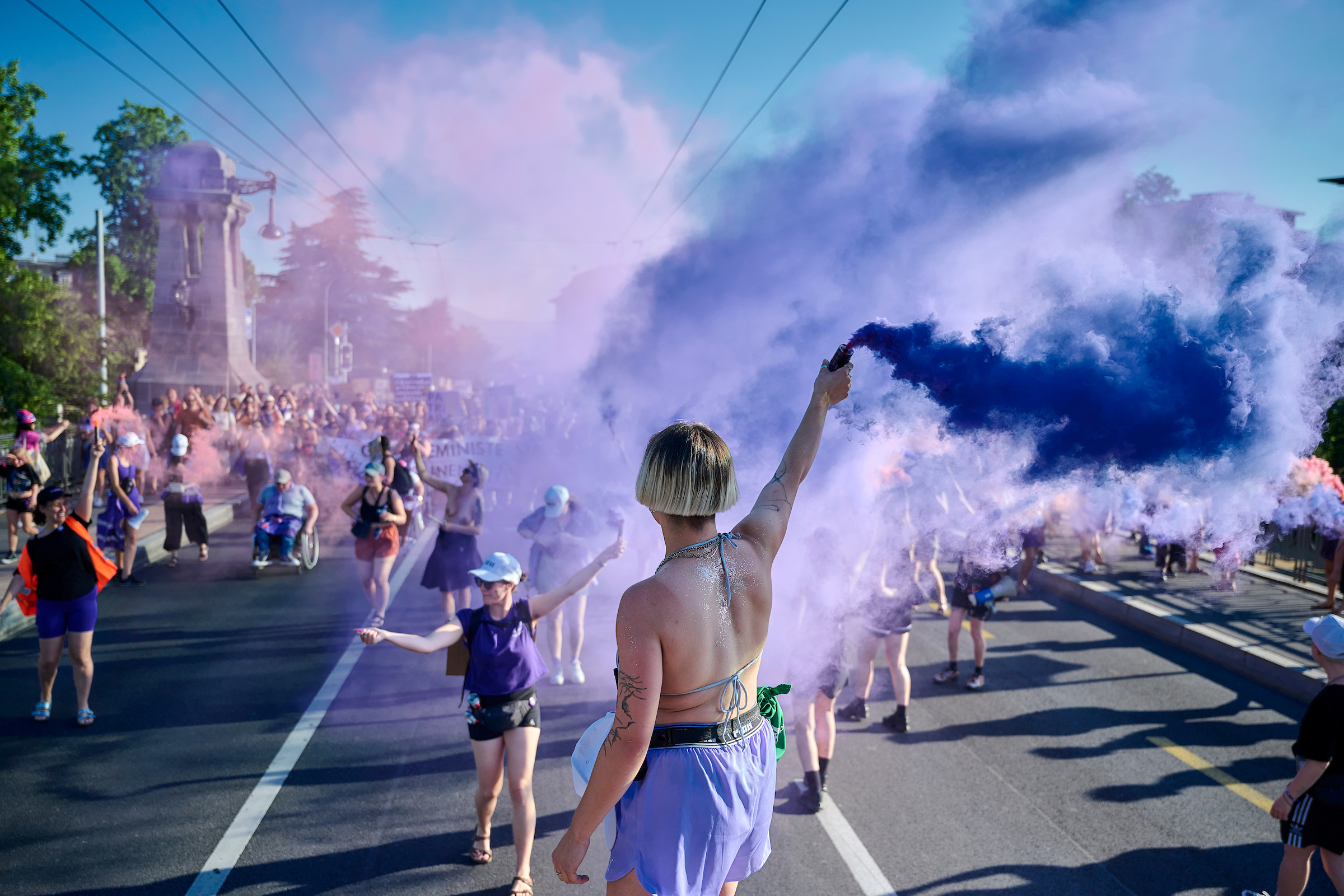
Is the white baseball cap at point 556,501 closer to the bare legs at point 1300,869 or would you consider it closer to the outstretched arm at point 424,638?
the outstretched arm at point 424,638

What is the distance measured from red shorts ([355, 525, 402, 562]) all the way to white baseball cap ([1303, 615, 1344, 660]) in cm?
640

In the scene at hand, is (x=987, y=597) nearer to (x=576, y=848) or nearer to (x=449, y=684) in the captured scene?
(x=449, y=684)

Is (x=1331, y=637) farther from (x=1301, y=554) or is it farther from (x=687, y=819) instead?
(x=1301, y=554)

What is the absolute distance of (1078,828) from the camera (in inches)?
170

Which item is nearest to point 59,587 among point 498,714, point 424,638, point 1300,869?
point 424,638

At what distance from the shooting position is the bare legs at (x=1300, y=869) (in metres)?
3.25

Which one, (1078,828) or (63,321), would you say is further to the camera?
(63,321)

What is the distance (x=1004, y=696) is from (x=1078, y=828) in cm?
204

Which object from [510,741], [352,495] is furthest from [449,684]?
[510,741]

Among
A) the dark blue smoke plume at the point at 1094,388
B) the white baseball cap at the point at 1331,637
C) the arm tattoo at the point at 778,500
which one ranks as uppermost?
the dark blue smoke plume at the point at 1094,388

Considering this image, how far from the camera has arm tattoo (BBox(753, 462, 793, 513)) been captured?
2.09 metres

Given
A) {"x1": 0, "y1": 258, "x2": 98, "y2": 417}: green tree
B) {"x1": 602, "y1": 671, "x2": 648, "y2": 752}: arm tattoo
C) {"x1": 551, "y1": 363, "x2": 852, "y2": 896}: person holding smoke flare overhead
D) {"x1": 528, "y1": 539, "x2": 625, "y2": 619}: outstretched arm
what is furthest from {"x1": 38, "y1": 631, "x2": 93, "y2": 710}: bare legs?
{"x1": 0, "y1": 258, "x2": 98, "y2": 417}: green tree

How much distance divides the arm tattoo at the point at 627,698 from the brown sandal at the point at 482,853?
8.73ft

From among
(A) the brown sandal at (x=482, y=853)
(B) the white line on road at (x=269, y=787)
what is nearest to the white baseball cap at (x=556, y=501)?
(B) the white line on road at (x=269, y=787)
